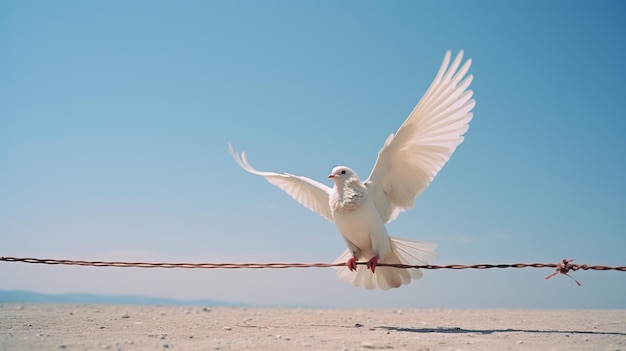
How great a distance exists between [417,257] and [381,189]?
0.99m

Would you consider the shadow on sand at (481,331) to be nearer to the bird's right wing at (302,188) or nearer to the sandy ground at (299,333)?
the sandy ground at (299,333)

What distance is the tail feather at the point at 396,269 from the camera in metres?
7.00

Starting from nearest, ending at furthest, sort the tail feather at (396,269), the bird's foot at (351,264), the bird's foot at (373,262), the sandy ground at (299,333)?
the sandy ground at (299,333) → the bird's foot at (373,262) → the bird's foot at (351,264) → the tail feather at (396,269)

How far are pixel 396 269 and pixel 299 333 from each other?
5.04 ft

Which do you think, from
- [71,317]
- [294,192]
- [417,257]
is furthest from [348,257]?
[71,317]

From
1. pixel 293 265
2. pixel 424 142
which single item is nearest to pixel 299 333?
pixel 293 265

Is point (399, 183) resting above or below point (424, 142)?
below

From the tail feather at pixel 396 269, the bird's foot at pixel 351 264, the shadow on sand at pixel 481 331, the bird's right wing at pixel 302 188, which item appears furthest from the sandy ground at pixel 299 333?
the bird's right wing at pixel 302 188

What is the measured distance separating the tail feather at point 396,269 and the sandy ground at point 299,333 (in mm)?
574

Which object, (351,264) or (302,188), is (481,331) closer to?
(351,264)

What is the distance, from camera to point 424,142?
6641mm

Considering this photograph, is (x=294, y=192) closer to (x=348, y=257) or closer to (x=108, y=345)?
(x=348, y=257)

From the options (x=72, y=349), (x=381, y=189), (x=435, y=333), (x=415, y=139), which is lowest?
(x=72, y=349)

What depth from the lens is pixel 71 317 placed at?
8156mm
